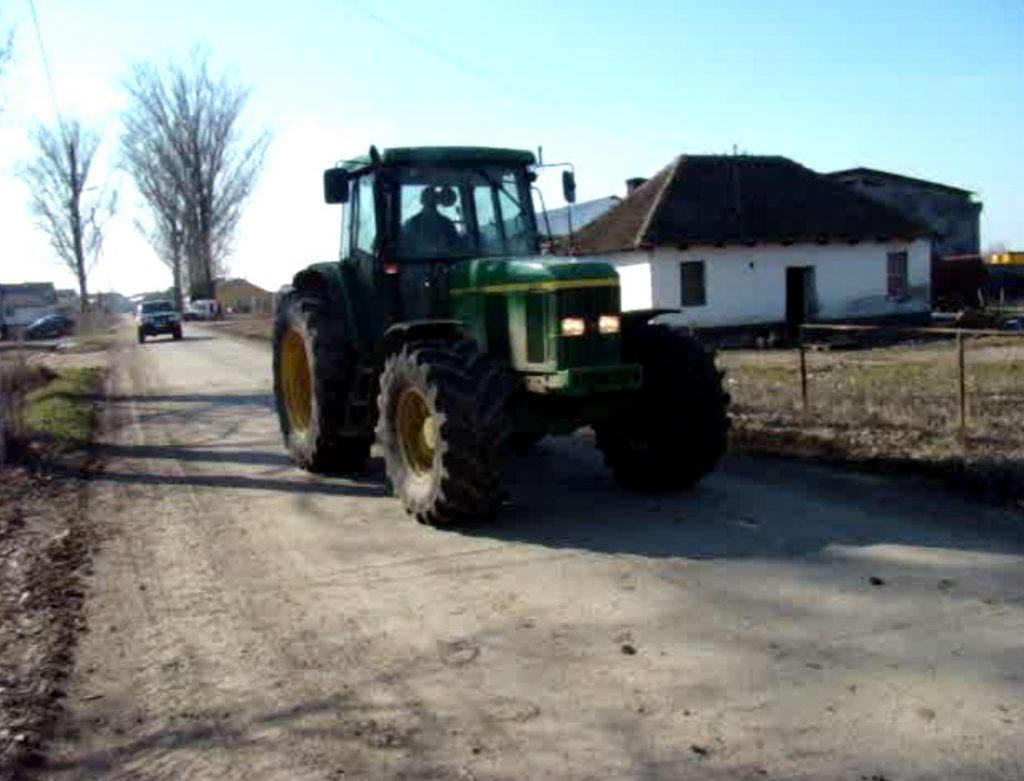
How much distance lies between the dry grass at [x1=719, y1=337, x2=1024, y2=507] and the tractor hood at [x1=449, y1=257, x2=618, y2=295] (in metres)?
3.10

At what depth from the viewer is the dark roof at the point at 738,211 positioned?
108 ft

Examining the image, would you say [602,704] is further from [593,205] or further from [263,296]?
[263,296]

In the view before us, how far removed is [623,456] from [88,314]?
62.5 meters

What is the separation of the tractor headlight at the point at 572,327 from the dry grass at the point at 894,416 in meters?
3.14

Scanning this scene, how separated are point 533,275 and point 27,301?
7360 centimetres

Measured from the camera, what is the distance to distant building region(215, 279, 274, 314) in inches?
3910

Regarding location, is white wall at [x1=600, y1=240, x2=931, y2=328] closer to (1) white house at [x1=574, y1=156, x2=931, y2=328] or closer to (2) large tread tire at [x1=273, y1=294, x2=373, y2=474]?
(1) white house at [x1=574, y1=156, x2=931, y2=328]

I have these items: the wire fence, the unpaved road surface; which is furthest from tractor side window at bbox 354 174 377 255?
the wire fence

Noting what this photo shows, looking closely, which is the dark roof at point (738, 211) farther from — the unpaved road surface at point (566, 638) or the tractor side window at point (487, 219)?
the unpaved road surface at point (566, 638)

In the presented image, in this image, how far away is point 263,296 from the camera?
110 metres

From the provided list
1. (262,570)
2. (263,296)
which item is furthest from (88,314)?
(262,570)

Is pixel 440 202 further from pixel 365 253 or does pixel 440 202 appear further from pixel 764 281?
pixel 764 281

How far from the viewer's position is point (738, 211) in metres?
33.9

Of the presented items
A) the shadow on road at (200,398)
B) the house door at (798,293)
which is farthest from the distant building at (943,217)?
the shadow on road at (200,398)
